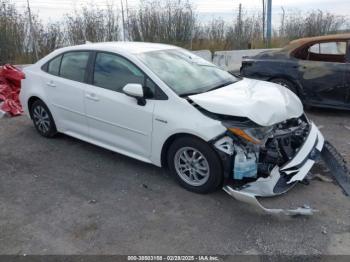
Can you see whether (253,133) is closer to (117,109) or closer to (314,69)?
(117,109)

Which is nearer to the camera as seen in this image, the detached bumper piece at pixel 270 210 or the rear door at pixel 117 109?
the detached bumper piece at pixel 270 210

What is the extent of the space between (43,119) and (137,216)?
114 inches

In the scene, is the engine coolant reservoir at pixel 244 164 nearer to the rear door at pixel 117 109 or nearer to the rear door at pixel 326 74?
the rear door at pixel 117 109

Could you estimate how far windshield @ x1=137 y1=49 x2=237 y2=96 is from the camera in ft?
14.9

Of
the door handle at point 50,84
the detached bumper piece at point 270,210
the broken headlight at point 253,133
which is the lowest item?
the detached bumper piece at point 270,210

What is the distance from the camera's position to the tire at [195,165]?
4059mm

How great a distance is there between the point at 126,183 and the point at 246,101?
68.3 inches

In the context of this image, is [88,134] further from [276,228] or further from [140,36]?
[140,36]

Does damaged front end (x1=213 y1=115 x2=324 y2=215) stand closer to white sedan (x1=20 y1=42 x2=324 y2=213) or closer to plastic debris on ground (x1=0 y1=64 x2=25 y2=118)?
white sedan (x1=20 y1=42 x2=324 y2=213)

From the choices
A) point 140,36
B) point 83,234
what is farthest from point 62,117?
point 140,36

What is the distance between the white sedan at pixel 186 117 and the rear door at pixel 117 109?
0.01 metres

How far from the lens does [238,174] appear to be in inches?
155

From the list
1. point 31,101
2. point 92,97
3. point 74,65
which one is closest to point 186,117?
point 92,97

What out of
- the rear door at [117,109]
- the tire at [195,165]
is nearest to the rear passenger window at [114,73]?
the rear door at [117,109]
